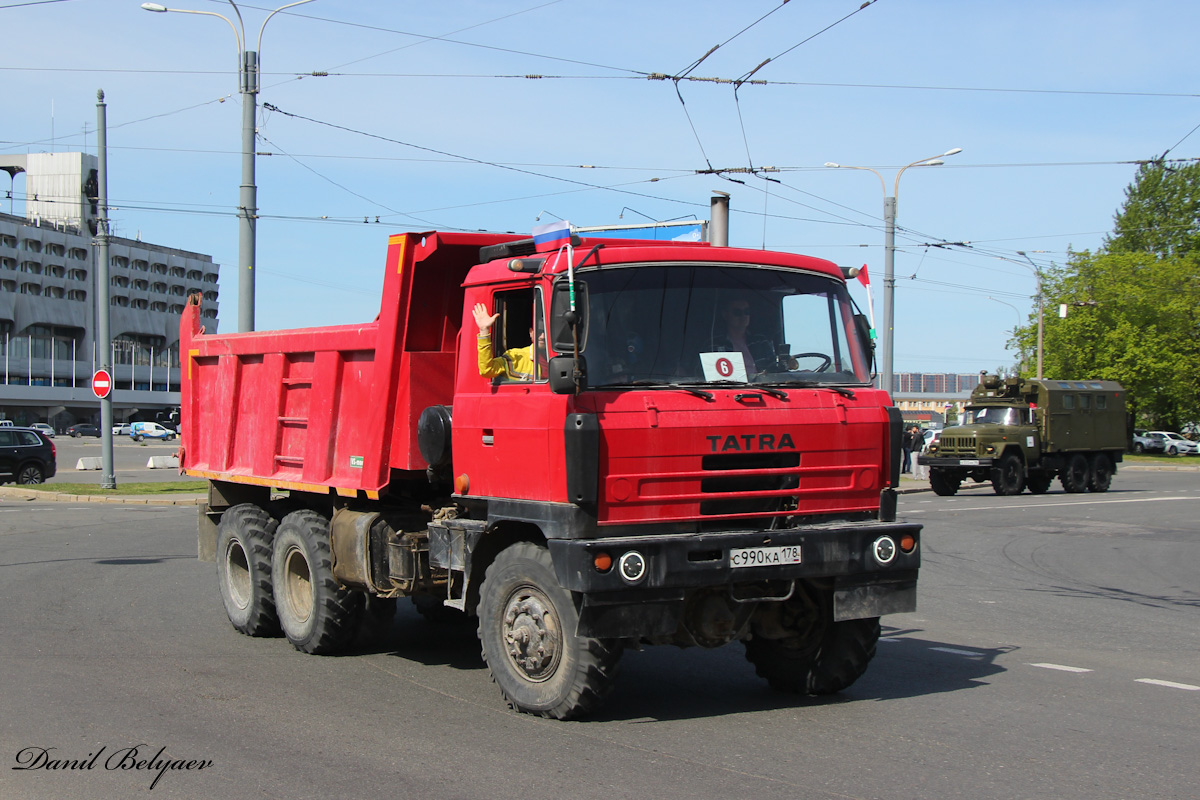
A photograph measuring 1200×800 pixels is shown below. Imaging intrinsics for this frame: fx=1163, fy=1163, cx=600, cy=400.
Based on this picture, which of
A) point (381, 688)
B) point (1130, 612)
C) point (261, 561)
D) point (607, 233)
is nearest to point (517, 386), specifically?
point (607, 233)

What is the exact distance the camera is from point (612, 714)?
670 centimetres

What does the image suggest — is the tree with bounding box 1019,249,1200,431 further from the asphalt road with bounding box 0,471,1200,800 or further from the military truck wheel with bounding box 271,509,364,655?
the military truck wheel with bounding box 271,509,364,655

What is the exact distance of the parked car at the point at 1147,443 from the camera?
235ft

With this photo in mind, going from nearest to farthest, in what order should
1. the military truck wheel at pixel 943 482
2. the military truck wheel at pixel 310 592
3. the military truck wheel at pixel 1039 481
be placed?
1. the military truck wheel at pixel 310 592
2. the military truck wheel at pixel 943 482
3. the military truck wheel at pixel 1039 481

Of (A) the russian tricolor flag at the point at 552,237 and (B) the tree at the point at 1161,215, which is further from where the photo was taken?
(B) the tree at the point at 1161,215

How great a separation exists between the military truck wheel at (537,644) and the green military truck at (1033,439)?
25811 millimetres

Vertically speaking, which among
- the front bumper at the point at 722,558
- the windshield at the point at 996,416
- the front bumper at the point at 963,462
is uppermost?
the windshield at the point at 996,416

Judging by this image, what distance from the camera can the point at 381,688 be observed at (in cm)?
755

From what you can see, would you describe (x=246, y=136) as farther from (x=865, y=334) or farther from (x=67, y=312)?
(x=67, y=312)

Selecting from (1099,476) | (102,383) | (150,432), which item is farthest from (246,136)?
(150,432)

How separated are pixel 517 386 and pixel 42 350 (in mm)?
111269

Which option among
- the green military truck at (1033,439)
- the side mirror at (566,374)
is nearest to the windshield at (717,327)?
the side mirror at (566,374)

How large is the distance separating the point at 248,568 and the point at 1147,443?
72.2 meters

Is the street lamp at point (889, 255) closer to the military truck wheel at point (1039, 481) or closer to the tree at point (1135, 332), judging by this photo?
the military truck wheel at point (1039, 481)
